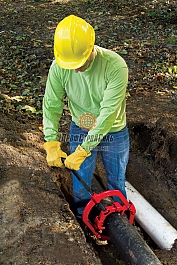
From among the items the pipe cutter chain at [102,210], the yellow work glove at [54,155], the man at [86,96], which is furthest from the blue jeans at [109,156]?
the yellow work glove at [54,155]

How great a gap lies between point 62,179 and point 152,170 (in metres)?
1.55

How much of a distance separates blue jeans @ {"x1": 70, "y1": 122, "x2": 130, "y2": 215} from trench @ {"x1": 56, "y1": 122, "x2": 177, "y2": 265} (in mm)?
726

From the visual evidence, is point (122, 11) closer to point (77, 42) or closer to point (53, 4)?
point (53, 4)

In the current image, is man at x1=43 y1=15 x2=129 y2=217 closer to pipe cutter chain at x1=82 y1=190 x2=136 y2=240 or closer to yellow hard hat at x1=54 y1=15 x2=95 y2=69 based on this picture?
yellow hard hat at x1=54 y1=15 x2=95 y2=69

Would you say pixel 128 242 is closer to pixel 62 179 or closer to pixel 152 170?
pixel 62 179

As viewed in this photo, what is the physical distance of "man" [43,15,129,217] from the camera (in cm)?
307

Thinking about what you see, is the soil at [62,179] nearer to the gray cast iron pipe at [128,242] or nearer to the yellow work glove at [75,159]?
the gray cast iron pipe at [128,242]

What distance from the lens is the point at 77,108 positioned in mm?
3646

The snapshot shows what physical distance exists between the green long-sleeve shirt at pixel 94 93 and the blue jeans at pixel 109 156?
122 mm

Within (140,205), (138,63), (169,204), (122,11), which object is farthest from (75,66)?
(122,11)

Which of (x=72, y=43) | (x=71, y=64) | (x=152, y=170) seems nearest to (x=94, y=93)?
(x=71, y=64)

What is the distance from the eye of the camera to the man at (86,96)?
121 inches

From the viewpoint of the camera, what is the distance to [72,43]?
3025 millimetres

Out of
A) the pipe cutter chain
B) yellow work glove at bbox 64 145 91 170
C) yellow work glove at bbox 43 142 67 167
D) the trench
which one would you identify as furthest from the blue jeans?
the trench
